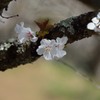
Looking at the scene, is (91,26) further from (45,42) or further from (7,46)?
(7,46)

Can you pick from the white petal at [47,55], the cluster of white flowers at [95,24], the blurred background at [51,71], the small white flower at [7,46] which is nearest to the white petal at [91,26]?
the cluster of white flowers at [95,24]

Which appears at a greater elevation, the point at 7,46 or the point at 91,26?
the point at 91,26

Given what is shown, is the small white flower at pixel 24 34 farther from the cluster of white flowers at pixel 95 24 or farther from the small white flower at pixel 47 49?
the cluster of white flowers at pixel 95 24

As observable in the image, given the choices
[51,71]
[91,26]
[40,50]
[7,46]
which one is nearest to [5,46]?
[7,46]

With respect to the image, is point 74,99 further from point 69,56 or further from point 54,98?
point 69,56

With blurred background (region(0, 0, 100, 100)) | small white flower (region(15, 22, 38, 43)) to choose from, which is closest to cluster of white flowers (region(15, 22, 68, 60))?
small white flower (region(15, 22, 38, 43))

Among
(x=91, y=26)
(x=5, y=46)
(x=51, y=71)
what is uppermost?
(x=91, y=26)

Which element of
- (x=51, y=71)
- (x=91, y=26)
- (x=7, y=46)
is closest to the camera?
(x=91, y=26)
